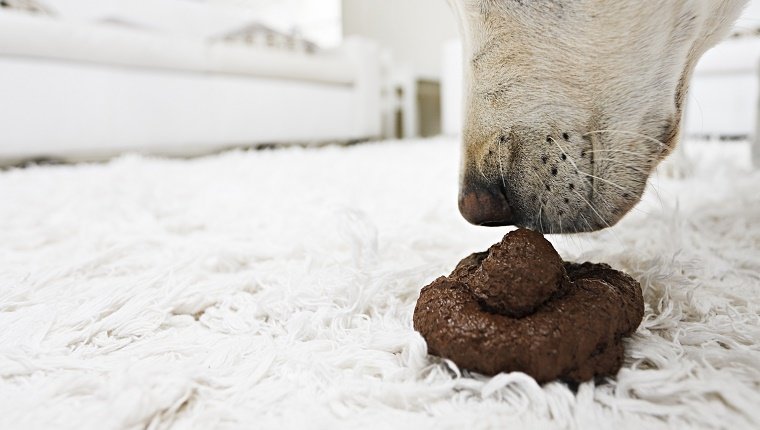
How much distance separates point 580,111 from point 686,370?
1.06 feet

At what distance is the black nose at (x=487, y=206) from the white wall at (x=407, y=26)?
5150mm

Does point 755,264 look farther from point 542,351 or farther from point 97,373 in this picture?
point 97,373

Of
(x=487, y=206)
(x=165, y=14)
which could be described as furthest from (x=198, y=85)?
(x=487, y=206)

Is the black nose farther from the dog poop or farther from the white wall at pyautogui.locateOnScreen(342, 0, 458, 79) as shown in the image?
the white wall at pyautogui.locateOnScreen(342, 0, 458, 79)

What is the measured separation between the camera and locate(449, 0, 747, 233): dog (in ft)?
2.02

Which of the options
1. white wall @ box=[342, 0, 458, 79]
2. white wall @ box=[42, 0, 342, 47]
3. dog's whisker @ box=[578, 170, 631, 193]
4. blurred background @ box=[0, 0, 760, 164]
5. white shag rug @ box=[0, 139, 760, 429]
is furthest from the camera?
white wall @ box=[342, 0, 458, 79]

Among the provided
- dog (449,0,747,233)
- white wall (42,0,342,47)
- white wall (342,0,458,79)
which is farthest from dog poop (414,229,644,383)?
white wall (342,0,458,79)

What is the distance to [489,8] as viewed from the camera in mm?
697

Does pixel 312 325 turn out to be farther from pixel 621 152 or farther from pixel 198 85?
pixel 198 85

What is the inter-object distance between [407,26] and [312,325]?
581 cm

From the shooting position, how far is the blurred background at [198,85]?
7.45ft

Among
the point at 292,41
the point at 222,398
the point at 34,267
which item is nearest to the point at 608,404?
the point at 222,398

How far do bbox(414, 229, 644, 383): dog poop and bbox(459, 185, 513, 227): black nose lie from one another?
11cm

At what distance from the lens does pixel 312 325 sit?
1.76ft
